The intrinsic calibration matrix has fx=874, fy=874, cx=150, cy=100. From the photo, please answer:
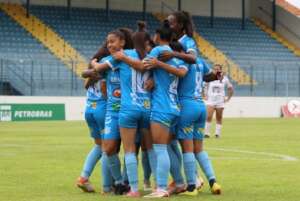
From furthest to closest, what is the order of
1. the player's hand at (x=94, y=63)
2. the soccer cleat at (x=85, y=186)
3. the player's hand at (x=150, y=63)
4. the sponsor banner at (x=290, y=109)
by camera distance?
the sponsor banner at (x=290, y=109) → the soccer cleat at (x=85, y=186) → the player's hand at (x=94, y=63) → the player's hand at (x=150, y=63)

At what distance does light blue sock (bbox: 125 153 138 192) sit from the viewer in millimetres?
10000

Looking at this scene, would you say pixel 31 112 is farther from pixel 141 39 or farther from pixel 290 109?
pixel 141 39

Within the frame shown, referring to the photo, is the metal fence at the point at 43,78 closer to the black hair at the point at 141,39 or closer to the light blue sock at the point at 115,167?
the light blue sock at the point at 115,167

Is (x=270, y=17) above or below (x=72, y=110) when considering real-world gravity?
above

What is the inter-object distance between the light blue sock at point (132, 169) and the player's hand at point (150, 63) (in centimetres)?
106

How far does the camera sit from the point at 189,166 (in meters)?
10.3

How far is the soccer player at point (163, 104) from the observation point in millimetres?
9859

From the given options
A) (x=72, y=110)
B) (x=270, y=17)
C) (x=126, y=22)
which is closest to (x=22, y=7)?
(x=126, y=22)

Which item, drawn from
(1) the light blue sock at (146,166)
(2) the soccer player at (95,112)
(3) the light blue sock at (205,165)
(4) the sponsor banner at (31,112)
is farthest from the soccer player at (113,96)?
(4) the sponsor banner at (31,112)

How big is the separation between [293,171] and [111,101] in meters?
4.57

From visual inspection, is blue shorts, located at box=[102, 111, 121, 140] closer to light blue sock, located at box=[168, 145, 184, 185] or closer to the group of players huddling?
the group of players huddling

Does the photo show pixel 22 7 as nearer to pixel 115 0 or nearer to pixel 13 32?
pixel 13 32

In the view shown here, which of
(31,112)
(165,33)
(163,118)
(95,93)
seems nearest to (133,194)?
(163,118)

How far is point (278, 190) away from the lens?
11062 millimetres
